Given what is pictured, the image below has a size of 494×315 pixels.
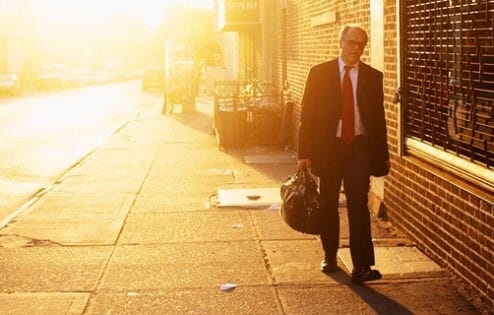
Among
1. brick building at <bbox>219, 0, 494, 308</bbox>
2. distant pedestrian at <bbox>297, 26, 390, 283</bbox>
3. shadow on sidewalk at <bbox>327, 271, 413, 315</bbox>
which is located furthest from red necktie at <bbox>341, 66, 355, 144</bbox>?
shadow on sidewalk at <bbox>327, 271, 413, 315</bbox>

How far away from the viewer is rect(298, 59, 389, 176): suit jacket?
6535 mm

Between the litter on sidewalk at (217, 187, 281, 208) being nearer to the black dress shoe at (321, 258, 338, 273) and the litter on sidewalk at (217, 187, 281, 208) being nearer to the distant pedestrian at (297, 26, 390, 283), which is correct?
the black dress shoe at (321, 258, 338, 273)

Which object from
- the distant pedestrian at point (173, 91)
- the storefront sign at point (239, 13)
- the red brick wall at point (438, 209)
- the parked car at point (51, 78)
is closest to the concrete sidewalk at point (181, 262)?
the red brick wall at point (438, 209)

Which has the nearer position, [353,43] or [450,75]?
[353,43]

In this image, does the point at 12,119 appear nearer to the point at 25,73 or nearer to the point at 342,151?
the point at 342,151

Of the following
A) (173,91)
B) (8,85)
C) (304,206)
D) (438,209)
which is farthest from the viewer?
(8,85)

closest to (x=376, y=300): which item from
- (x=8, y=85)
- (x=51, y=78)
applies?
(x=8, y=85)

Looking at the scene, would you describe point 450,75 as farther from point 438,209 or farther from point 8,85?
point 8,85

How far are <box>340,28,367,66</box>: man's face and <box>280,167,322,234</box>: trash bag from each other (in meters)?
0.93

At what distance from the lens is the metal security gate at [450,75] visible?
6.09m

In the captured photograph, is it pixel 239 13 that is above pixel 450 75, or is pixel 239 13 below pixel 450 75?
above

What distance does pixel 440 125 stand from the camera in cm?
722

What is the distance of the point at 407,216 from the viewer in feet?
26.5

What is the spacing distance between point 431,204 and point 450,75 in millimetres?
1101
